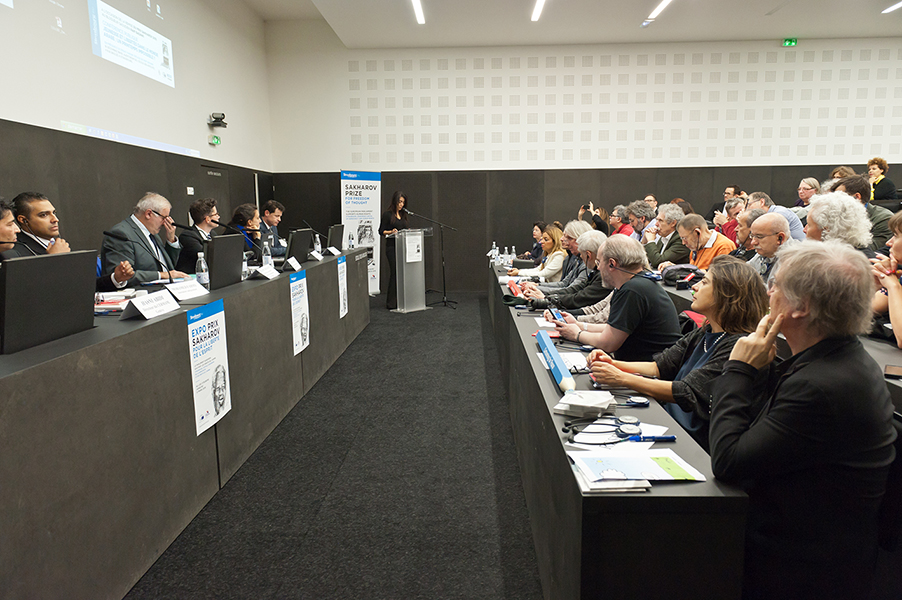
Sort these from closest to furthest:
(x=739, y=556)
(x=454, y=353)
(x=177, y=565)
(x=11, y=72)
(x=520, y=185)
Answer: (x=739, y=556) < (x=177, y=565) < (x=11, y=72) < (x=454, y=353) < (x=520, y=185)

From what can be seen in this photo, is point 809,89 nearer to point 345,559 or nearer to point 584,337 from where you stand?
point 584,337

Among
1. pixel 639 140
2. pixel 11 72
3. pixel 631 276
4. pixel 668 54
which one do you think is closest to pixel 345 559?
pixel 631 276

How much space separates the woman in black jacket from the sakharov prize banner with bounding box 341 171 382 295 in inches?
264

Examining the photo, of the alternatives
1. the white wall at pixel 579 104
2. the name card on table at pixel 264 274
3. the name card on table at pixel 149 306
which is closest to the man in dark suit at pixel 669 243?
the white wall at pixel 579 104

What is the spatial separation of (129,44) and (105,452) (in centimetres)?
457

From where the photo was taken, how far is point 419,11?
6.60 m

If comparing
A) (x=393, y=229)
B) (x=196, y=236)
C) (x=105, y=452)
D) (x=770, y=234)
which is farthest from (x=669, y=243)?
(x=105, y=452)

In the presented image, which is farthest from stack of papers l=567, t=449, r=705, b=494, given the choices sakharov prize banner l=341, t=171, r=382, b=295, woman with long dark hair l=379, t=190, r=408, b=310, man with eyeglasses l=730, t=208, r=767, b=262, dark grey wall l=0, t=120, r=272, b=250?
sakharov prize banner l=341, t=171, r=382, b=295

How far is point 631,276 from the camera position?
257 centimetres

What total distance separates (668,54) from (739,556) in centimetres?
858

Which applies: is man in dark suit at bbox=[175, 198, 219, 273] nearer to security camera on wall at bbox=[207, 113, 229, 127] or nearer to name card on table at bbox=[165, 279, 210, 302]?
name card on table at bbox=[165, 279, 210, 302]

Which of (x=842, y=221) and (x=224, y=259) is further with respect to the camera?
(x=224, y=259)

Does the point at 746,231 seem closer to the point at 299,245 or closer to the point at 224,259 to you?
the point at 299,245

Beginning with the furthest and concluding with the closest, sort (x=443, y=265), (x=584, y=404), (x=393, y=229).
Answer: (x=443, y=265) → (x=393, y=229) → (x=584, y=404)
